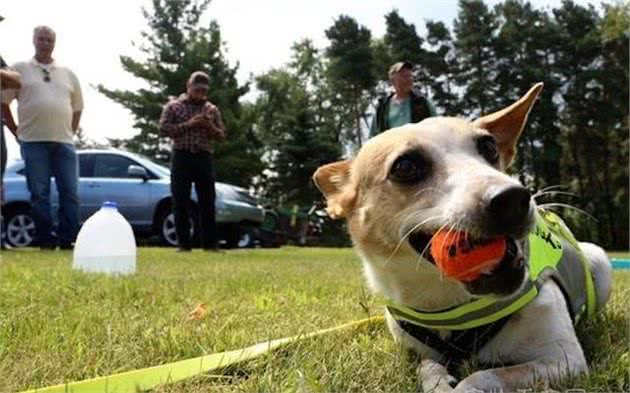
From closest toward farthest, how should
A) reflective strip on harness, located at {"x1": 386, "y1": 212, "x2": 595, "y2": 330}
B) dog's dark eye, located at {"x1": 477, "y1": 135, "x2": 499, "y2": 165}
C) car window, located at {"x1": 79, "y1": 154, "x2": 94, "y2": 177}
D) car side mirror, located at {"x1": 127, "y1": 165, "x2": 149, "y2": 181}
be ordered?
1. reflective strip on harness, located at {"x1": 386, "y1": 212, "x2": 595, "y2": 330}
2. dog's dark eye, located at {"x1": 477, "y1": 135, "x2": 499, "y2": 165}
3. car side mirror, located at {"x1": 127, "y1": 165, "x2": 149, "y2": 181}
4. car window, located at {"x1": 79, "y1": 154, "x2": 94, "y2": 177}

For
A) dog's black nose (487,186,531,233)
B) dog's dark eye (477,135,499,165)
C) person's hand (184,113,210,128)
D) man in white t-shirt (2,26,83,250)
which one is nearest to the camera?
dog's black nose (487,186,531,233)

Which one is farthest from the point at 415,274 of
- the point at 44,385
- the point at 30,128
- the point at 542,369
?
the point at 30,128

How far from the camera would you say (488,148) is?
8.18 feet

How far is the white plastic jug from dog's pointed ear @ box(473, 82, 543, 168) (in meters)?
3.65

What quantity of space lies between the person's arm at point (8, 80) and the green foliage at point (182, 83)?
3.70 metres

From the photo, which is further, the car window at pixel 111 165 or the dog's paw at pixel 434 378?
the car window at pixel 111 165

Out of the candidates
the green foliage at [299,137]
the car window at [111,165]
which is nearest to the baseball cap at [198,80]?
the car window at [111,165]

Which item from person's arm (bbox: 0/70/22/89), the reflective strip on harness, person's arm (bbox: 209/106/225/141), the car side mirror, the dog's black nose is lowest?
the reflective strip on harness

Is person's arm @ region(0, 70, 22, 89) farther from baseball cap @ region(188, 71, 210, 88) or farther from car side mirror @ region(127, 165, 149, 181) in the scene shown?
car side mirror @ region(127, 165, 149, 181)

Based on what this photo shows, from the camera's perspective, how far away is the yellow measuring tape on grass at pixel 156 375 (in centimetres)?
191

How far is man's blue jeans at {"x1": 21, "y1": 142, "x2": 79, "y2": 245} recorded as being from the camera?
830 cm

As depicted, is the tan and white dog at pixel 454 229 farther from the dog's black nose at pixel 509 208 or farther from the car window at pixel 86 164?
the car window at pixel 86 164

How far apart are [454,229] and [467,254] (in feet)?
0.26

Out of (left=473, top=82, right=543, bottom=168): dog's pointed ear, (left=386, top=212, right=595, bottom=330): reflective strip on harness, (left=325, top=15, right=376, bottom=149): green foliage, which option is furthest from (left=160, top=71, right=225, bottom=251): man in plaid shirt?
(left=386, top=212, right=595, bottom=330): reflective strip on harness
